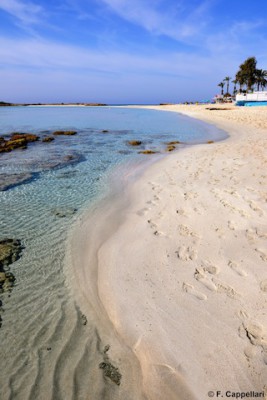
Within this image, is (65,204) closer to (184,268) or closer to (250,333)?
(184,268)

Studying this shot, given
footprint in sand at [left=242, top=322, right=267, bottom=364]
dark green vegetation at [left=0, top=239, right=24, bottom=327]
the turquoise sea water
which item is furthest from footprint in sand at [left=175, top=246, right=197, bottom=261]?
dark green vegetation at [left=0, top=239, right=24, bottom=327]

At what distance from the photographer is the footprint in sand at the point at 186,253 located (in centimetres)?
575

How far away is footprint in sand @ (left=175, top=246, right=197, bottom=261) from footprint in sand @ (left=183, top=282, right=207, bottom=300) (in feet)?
2.63

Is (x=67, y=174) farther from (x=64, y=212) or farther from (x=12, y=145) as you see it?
(x=12, y=145)

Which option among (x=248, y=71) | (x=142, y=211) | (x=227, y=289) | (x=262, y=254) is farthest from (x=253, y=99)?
(x=227, y=289)

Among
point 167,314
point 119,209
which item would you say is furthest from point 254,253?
point 119,209

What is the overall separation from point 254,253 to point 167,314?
2408 millimetres

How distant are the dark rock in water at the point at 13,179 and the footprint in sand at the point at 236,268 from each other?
A: 373 inches

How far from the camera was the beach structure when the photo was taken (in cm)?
5788

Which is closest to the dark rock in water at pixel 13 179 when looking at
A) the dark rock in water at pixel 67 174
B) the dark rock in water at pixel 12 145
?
the dark rock in water at pixel 67 174

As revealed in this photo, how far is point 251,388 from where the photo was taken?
3250 mm

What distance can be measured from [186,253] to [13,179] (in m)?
9.63

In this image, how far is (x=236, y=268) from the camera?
17.2ft

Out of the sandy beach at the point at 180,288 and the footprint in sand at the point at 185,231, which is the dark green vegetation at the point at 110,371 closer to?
the sandy beach at the point at 180,288
